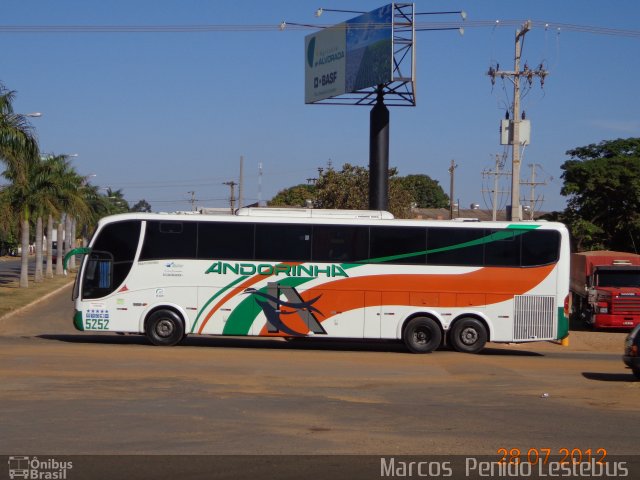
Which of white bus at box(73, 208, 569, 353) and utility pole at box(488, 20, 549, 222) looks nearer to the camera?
white bus at box(73, 208, 569, 353)

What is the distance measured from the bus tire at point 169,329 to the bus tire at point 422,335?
5.80 m

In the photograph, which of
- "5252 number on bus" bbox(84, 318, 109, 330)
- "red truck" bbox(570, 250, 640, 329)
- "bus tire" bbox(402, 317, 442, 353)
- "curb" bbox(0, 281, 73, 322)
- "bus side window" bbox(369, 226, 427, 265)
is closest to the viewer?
"5252 number on bus" bbox(84, 318, 109, 330)

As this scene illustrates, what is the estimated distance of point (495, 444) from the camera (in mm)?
10438

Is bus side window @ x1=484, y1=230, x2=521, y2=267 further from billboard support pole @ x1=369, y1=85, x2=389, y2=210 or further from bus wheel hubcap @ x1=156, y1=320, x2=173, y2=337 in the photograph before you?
billboard support pole @ x1=369, y1=85, x2=389, y2=210

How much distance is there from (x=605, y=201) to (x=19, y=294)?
3453 cm

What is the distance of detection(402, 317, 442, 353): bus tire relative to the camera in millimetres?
22297

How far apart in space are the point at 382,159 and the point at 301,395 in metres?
24.4

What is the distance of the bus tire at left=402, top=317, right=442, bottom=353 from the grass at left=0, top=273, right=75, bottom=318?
655 inches

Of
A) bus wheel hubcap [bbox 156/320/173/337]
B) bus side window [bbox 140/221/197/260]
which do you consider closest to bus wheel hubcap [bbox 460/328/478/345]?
bus side window [bbox 140/221/197/260]

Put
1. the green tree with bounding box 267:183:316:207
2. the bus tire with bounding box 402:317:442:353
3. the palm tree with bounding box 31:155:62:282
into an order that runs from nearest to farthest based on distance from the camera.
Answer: the bus tire with bounding box 402:317:442:353 < the palm tree with bounding box 31:155:62:282 < the green tree with bounding box 267:183:316:207

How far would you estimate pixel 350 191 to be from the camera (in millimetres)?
52750

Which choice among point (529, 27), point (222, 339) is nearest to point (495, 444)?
point (222, 339)
